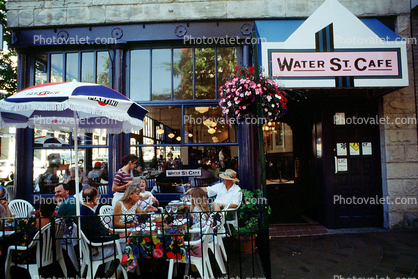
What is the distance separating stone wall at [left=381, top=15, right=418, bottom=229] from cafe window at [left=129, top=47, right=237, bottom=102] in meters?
4.11

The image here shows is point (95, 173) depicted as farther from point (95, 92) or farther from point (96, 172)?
point (95, 92)

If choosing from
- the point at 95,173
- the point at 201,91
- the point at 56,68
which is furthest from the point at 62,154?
the point at 201,91

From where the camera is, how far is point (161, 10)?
19.9ft

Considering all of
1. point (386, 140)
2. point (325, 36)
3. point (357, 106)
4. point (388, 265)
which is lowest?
point (388, 265)

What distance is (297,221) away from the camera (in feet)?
21.3

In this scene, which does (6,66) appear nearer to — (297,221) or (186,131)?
(186,131)

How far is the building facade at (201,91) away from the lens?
587cm

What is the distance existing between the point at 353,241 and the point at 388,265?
105 centimetres

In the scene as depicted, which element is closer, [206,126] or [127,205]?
[127,205]

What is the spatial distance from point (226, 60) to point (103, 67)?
325 centimetres

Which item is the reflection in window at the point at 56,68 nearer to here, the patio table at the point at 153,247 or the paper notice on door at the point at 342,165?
the patio table at the point at 153,247

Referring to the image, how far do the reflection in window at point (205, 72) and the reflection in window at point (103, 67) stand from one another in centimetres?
236

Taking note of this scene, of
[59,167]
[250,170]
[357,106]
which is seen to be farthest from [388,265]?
[59,167]

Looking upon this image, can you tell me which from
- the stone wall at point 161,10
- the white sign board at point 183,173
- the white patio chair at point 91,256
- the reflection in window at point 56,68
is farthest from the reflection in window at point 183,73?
the white patio chair at point 91,256
